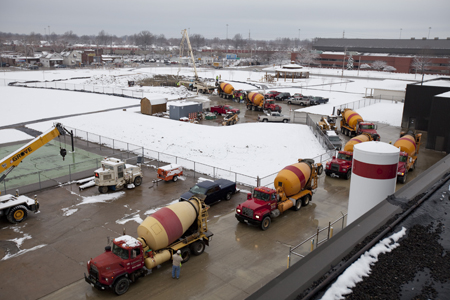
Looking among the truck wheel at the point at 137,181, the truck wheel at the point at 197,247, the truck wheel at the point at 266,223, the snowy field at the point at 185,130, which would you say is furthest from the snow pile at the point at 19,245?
the snowy field at the point at 185,130

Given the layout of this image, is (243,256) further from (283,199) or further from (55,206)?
(55,206)

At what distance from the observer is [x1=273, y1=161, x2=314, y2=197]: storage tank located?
21.7 m

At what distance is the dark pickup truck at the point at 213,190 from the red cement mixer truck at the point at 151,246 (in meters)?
4.66

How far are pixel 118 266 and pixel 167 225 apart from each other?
2.55 metres

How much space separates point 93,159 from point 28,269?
15.9m

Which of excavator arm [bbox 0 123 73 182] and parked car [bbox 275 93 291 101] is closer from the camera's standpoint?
excavator arm [bbox 0 123 73 182]

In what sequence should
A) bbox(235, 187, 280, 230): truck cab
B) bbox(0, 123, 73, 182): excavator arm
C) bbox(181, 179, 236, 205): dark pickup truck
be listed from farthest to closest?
bbox(181, 179, 236, 205): dark pickup truck
bbox(0, 123, 73, 182): excavator arm
bbox(235, 187, 280, 230): truck cab

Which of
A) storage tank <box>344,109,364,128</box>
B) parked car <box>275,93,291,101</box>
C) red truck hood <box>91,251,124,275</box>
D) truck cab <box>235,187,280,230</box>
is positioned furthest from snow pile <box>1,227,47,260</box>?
parked car <box>275,93,291,101</box>

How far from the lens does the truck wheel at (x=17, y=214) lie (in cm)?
2032

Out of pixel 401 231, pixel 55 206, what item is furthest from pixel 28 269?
pixel 401 231

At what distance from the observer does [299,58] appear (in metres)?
149

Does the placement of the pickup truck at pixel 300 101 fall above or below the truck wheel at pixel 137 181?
above

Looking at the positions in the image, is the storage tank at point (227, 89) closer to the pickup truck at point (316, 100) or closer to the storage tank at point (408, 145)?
the pickup truck at point (316, 100)

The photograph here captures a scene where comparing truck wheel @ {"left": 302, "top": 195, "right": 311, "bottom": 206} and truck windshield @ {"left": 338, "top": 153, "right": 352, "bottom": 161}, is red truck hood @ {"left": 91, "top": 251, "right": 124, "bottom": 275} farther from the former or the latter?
truck windshield @ {"left": 338, "top": 153, "right": 352, "bottom": 161}
